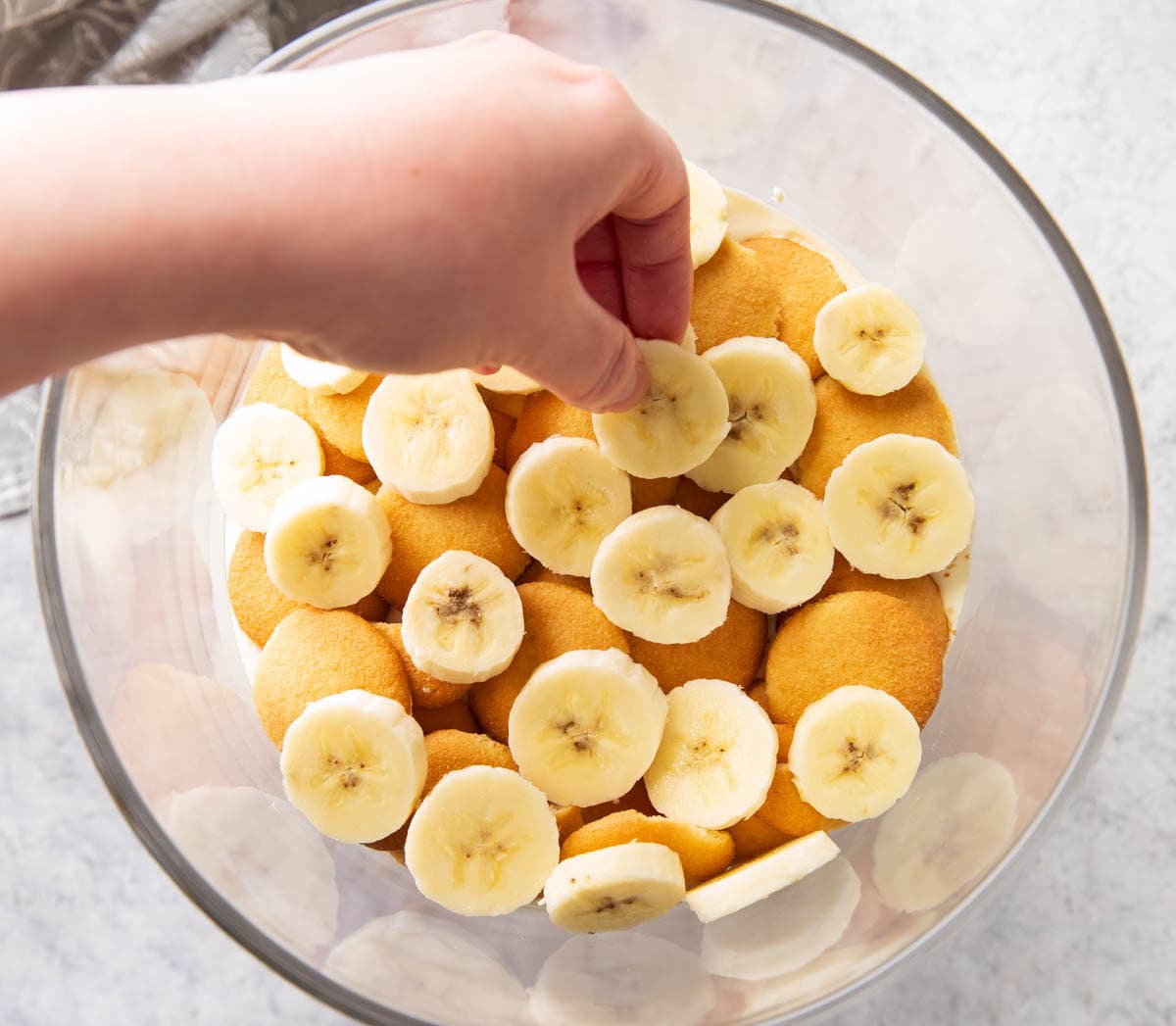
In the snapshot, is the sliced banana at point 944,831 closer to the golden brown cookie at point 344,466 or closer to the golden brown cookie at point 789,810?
the golden brown cookie at point 789,810

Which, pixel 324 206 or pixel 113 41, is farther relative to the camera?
pixel 113 41

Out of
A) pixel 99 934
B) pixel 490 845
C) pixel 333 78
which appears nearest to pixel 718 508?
pixel 490 845

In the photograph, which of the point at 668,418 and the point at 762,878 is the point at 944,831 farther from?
the point at 668,418

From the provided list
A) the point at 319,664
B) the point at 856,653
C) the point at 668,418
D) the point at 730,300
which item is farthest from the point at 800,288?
the point at 319,664

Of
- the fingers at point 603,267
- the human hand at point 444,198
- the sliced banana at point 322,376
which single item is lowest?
the sliced banana at point 322,376

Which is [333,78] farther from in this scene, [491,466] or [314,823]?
[314,823]

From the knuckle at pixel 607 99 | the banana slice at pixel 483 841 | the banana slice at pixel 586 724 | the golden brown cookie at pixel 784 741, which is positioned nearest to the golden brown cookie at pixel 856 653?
the golden brown cookie at pixel 784 741
